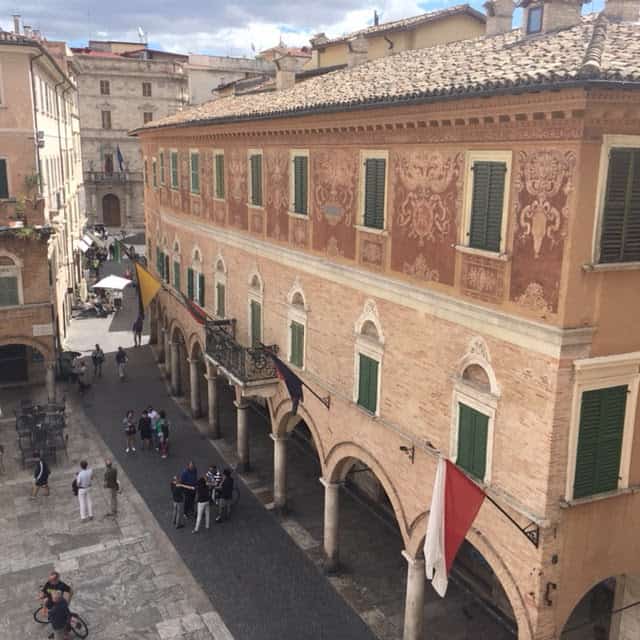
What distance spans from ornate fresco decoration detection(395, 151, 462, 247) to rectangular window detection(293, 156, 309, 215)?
396 centimetres

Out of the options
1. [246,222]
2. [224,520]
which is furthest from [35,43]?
[224,520]

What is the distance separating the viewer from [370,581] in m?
16.7

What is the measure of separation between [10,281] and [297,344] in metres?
13.1

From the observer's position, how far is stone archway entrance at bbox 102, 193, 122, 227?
71562mm

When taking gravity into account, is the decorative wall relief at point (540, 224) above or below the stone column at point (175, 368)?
above

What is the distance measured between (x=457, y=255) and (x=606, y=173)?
280cm

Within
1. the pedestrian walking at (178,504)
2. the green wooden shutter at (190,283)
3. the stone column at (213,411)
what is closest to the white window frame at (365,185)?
the pedestrian walking at (178,504)

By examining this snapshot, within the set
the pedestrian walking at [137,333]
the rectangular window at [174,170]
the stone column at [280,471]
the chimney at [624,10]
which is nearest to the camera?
the chimney at [624,10]

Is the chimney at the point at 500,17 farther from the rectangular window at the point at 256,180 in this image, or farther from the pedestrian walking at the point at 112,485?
the pedestrian walking at the point at 112,485

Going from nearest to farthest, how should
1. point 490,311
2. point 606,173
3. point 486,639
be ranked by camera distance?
1. point 606,173
2. point 490,311
3. point 486,639

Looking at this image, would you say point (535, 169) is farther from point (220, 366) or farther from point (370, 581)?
point (220, 366)

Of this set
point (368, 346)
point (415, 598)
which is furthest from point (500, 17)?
point (415, 598)

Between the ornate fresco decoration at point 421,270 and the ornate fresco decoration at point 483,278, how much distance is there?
75 cm

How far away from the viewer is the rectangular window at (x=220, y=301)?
22.9m
